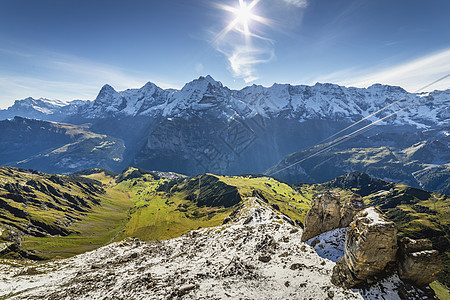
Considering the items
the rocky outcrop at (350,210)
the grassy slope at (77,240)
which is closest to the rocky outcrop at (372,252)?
the rocky outcrop at (350,210)

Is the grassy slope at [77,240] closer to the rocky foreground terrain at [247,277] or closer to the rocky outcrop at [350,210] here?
the rocky foreground terrain at [247,277]

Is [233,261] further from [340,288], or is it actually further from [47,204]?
[47,204]

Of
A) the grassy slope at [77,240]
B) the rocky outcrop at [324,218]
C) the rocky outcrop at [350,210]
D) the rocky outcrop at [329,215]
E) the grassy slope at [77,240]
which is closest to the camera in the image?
the rocky outcrop at [350,210]

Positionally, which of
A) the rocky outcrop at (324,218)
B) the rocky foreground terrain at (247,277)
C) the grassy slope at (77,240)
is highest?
the rocky outcrop at (324,218)

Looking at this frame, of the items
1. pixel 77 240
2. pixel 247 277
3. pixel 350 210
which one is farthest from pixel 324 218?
pixel 77 240

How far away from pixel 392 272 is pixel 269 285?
18839 millimetres

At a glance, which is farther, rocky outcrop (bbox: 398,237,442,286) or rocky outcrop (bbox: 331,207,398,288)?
rocky outcrop (bbox: 331,207,398,288)

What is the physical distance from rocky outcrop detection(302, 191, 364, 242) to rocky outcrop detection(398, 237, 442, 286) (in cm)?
1621

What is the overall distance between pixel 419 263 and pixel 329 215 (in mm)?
19760

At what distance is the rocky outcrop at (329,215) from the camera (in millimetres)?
46000

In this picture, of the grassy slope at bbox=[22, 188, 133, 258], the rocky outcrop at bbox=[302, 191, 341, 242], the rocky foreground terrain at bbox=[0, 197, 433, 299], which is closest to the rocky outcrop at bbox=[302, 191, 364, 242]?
the rocky outcrop at bbox=[302, 191, 341, 242]

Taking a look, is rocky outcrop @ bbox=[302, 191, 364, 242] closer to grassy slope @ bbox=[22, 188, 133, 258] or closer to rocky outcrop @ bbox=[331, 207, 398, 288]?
rocky outcrop @ bbox=[331, 207, 398, 288]

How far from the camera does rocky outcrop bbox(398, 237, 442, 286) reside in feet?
90.7

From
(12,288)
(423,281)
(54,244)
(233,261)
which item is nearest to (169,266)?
(233,261)
